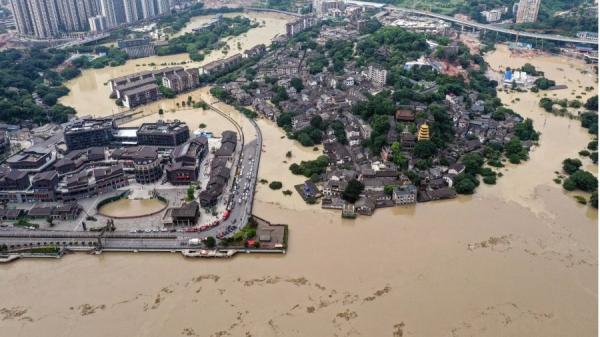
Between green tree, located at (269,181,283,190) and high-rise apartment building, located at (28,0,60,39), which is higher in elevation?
high-rise apartment building, located at (28,0,60,39)

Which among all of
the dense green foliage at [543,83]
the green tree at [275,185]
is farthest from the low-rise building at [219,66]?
the dense green foliage at [543,83]

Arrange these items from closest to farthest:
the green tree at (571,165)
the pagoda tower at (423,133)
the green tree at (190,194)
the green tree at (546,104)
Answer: the green tree at (190,194) < the green tree at (571,165) < the pagoda tower at (423,133) < the green tree at (546,104)

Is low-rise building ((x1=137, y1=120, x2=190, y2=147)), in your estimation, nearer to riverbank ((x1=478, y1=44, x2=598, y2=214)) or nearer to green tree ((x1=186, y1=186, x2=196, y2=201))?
green tree ((x1=186, y1=186, x2=196, y2=201))

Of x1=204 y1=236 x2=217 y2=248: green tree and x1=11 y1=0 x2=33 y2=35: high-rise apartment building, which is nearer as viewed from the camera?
x1=204 y1=236 x2=217 y2=248: green tree

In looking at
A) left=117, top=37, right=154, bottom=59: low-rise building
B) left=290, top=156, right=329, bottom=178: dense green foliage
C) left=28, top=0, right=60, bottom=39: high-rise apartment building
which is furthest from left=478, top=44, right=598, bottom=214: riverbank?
left=28, top=0, right=60, bottom=39: high-rise apartment building

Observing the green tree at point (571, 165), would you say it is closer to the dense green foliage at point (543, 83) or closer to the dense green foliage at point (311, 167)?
the dense green foliage at point (311, 167)

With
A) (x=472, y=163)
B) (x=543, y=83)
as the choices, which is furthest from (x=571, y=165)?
(x=543, y=83)

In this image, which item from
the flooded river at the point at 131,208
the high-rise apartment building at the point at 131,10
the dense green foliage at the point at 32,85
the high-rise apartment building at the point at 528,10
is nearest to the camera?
the flooded river at the point at 131,208
